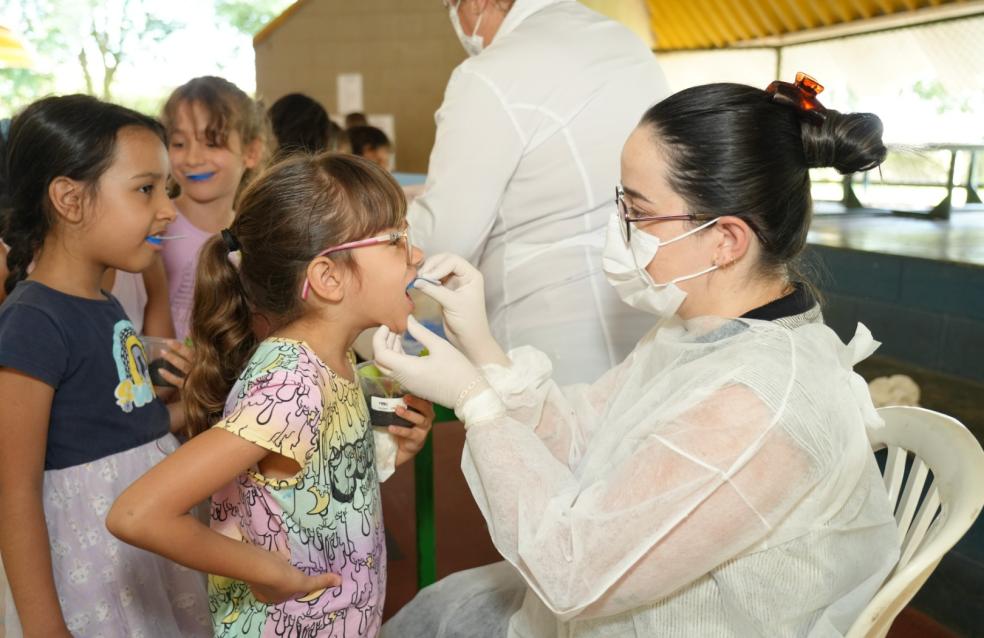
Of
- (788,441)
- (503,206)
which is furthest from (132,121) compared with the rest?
(788,441)

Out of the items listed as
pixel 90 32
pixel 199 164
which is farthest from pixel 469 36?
pixel 90 32

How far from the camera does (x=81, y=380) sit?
1270 millimetres

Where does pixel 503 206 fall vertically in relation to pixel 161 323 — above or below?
above

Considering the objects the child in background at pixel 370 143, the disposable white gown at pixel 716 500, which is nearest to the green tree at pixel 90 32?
the child in background at pixel 370 143

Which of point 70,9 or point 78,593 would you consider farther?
point 70,9

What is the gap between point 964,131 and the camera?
309 centimetres

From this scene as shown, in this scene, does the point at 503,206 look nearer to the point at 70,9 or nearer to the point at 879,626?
the point at 879,626

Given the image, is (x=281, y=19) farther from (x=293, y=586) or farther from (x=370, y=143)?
(x=293, y=586)

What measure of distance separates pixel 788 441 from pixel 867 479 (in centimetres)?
19

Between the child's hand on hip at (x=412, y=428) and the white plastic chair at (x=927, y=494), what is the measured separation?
667 mm

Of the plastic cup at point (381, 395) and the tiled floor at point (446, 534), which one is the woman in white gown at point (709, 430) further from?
the tiled floor at point (446, 534)

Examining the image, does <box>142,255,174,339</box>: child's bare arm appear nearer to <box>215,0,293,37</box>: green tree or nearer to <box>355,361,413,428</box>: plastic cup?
<box>355,361,413,428</box>: plastic cup

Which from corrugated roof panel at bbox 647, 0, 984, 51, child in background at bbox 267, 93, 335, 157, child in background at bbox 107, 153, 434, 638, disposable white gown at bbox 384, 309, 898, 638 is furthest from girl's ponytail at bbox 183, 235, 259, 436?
corrugated roof panel at bbox 647, 0, 984, 51

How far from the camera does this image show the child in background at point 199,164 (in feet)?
6.59
